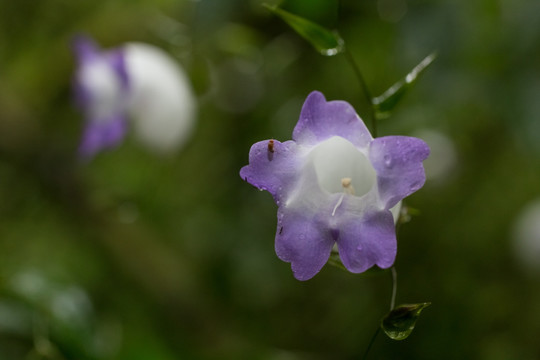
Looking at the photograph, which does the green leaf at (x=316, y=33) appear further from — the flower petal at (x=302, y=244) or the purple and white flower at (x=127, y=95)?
the purple and white flower at (x=127, y=95)

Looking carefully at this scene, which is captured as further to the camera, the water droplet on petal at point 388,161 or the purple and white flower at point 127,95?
the purple and white flower at point 127,95

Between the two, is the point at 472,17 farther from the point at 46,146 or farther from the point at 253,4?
the point at 46,146

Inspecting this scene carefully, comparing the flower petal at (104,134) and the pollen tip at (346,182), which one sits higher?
the pollen tip at (346,182)

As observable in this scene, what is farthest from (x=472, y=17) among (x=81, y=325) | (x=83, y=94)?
(x=81, y=325)

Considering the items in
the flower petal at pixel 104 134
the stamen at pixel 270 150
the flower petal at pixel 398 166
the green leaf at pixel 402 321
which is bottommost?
the flower petal at pixel 104 134

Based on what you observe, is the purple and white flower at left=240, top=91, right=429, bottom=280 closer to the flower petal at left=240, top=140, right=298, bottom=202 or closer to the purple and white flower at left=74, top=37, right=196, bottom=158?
the flower petal at left=240, top=140, right=298, bottom=202

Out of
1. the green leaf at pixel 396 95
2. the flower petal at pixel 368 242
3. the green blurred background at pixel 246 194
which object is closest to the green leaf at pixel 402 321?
the flower petal at pixel 368 242

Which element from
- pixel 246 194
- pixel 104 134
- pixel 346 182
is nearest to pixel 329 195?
pixel 346 182
